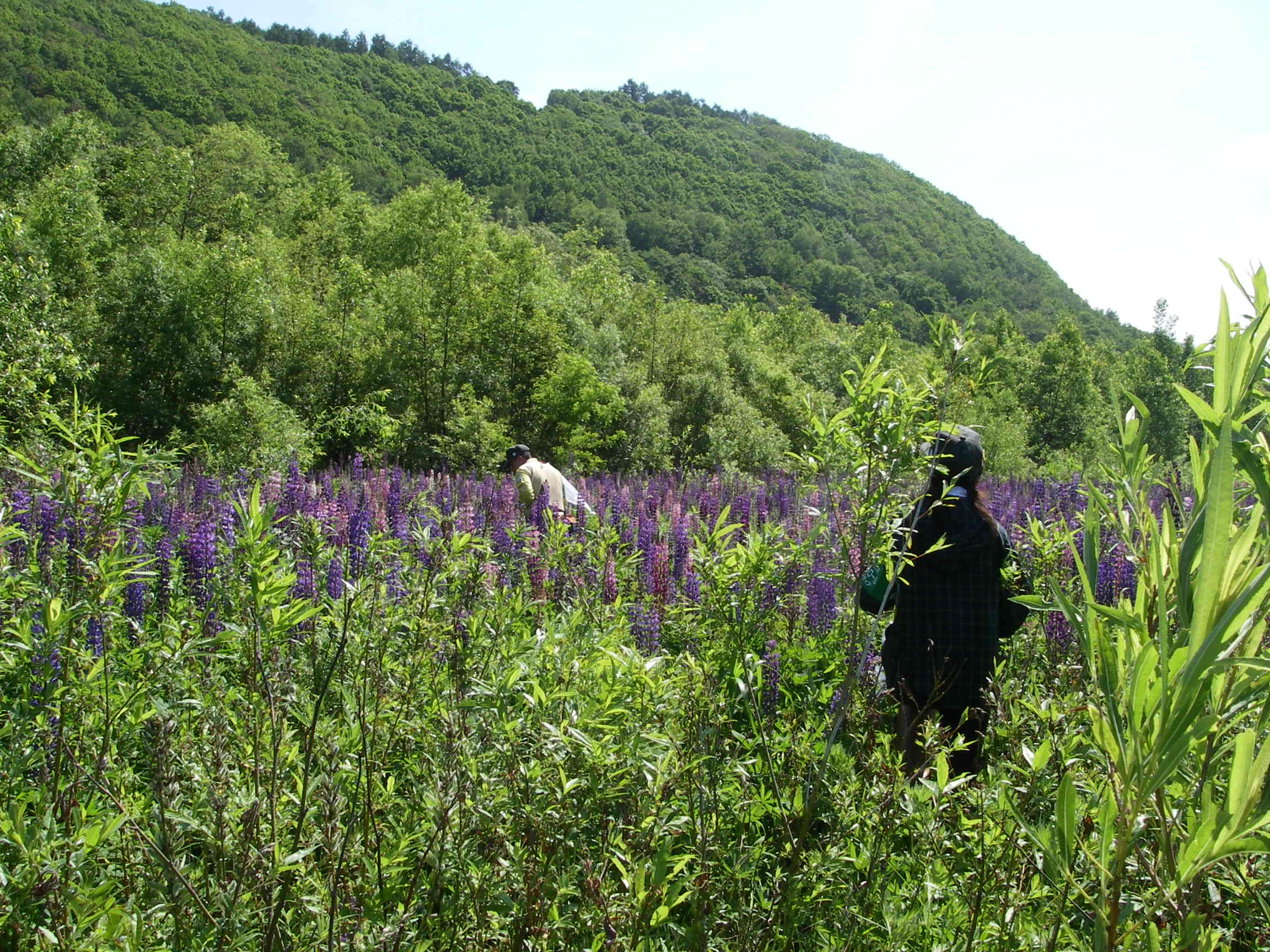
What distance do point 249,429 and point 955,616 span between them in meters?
12.8

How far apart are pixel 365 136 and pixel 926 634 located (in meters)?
88.7

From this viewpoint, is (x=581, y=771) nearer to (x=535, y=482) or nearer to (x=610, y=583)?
(x=610, y=583)

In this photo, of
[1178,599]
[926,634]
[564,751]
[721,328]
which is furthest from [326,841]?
[721,328]

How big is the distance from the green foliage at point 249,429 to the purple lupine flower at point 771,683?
1045cm

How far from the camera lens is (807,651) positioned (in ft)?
13.4

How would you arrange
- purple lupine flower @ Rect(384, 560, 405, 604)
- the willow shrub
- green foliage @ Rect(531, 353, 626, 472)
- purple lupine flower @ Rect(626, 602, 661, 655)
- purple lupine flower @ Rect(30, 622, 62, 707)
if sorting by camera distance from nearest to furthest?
Answer: the willow shrub → purple lupine flower @ Rect(30, 622, 62, 707) → purple lupine flower @ Rect(384, 560, 405, 604) → purple lupine flower @ Rect(626, 602, 661, 655) → green foliage @ Rect(531, 353, 626, 472)

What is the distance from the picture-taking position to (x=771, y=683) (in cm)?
356

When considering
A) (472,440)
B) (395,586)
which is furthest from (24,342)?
(395,586)

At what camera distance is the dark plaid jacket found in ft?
11.7

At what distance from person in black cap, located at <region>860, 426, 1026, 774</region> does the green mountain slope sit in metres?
57.3

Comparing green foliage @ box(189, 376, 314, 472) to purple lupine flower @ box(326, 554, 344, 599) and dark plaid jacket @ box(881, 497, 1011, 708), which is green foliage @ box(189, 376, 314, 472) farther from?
dark plaid jacket @ box(881, 497, 1011, 708)

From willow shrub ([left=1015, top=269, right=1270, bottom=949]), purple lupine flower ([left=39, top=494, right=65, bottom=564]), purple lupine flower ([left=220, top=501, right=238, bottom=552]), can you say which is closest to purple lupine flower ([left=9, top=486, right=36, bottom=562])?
purple lupine flower ([left=39, top=494, right=65, bottom=564])

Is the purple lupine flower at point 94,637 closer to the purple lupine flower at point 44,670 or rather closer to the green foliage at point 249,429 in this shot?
the purple lupine flower at point 44,670

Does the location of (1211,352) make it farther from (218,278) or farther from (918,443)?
(218,278)
